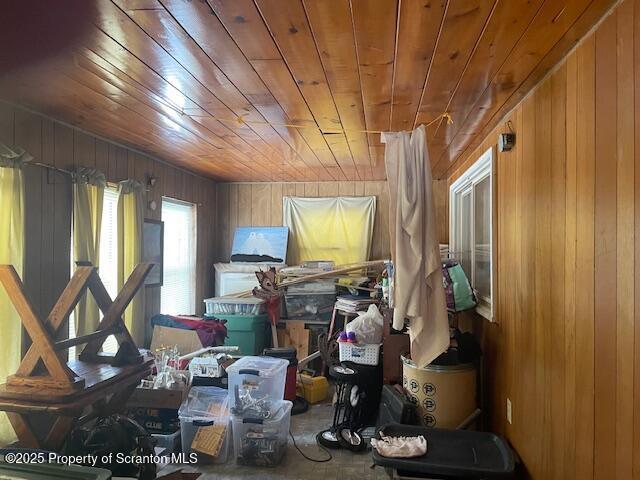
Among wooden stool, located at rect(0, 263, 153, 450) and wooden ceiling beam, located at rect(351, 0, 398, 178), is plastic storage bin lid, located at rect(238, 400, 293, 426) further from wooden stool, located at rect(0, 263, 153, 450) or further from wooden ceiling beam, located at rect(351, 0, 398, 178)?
wooden ceiling beam, located at rect(351, 0, 398, 178)

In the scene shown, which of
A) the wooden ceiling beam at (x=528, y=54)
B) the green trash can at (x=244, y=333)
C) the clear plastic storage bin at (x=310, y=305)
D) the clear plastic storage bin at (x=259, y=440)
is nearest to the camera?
the wooden ceiling beam at (x=528, y=54)

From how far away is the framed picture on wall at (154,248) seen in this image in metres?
3.79

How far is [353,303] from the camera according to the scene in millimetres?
4191

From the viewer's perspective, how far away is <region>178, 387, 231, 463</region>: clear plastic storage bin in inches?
108

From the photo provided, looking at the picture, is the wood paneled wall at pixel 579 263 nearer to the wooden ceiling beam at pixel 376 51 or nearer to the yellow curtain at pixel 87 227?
the wooden ceiling beam at pixel 376 51

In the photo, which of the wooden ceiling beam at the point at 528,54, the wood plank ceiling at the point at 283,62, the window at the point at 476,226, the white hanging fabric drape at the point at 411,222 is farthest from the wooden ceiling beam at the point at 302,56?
the window at the point at 476,226

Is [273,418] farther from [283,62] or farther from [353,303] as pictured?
[283,62]

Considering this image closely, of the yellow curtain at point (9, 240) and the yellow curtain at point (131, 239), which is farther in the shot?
the yellow curtain at point (131, 239)

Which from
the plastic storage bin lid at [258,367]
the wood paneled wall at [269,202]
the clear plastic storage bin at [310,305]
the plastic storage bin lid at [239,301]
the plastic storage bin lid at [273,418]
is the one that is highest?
the wood paneled wall at [269,202]

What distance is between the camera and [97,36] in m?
1.62

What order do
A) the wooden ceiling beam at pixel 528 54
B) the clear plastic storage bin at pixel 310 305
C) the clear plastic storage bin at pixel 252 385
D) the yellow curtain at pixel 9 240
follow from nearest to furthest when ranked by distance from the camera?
the wooden ceiling beam at pixel 528 54
the yellow curtain at pixel 9 240
the clear plastic storage bin at pixel 252 385
the clear plastic storage bin at pixel 310 305

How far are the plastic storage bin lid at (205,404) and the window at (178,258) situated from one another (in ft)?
4.66

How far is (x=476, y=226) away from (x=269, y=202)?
2.61 metres

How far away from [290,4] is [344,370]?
7.95 feet
